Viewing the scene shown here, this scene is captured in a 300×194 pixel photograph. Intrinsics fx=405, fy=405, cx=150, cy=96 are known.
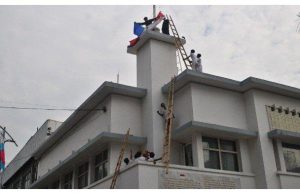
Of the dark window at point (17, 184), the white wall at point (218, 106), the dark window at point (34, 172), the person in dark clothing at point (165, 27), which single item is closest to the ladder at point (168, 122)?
the white wall at point (218, 106)

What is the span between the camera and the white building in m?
15.6

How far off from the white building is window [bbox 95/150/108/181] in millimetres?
44

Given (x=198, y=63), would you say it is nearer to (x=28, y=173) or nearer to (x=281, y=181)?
(x=281, y=181)

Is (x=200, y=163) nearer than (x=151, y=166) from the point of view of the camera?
No

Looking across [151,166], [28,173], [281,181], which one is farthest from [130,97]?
[28,173]

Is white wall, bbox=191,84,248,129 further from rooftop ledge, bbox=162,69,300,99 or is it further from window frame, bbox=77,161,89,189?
window frame, bbox=77,161,89,189

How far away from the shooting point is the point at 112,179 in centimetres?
1478

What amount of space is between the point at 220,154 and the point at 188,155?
1.31 m

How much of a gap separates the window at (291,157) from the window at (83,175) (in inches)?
358

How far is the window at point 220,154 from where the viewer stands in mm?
16000

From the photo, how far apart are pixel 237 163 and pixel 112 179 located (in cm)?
526

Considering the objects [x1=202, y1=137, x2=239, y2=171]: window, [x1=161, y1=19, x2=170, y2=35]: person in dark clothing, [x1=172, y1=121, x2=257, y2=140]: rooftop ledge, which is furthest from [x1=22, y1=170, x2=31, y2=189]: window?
[x1=202, y1=137, x2=239, y2=171]: window

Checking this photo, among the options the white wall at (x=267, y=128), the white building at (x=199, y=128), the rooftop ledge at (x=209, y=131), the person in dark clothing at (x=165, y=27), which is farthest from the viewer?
the person in dark clothing at (x=165, y=27)

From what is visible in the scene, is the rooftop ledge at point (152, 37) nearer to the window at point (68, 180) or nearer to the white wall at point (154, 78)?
the white wall at point (154, 78)
